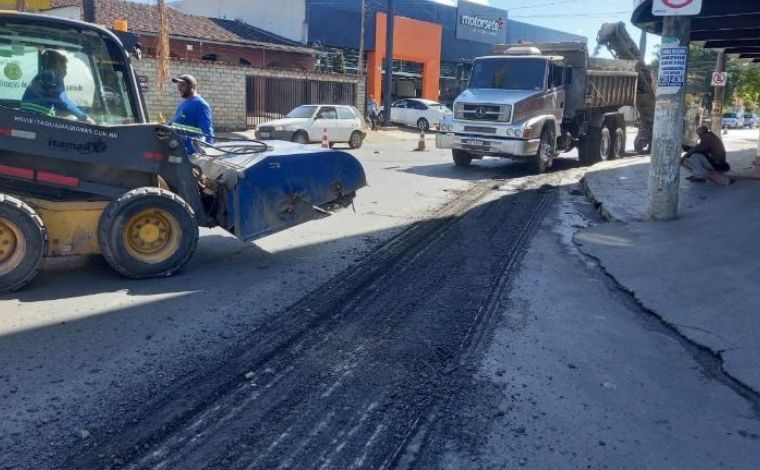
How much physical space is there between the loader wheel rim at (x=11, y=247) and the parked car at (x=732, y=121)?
198ft

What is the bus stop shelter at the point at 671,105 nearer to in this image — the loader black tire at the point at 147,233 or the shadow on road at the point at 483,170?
the shadow on road at the point at 483,170

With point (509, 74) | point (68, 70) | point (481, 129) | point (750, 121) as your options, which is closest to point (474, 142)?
point (481, 129)

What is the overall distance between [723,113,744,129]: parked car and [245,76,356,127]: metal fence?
40702 millimetres

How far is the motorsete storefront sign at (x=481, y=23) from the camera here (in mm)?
43375

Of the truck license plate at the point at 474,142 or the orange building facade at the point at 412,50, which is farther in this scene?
the orange building facade at the point at 412,50

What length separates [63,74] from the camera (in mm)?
6168

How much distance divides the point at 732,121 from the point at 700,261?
5827 cm

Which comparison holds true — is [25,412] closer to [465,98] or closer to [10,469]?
[10,469]

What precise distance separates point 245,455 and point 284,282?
3296 millimetres

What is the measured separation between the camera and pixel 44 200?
606cm

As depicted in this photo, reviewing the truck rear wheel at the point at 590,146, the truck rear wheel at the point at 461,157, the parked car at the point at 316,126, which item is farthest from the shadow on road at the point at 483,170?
the parked car at the point at 316,126

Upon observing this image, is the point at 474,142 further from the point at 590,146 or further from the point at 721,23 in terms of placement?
the point at 721,23

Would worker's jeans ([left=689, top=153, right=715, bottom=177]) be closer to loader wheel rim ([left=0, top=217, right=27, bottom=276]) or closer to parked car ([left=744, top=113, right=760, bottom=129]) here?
loader wheel rim ([left=0, top=217, right=27, bottom=276])

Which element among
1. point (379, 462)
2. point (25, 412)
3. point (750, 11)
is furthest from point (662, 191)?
point (25, 412)
